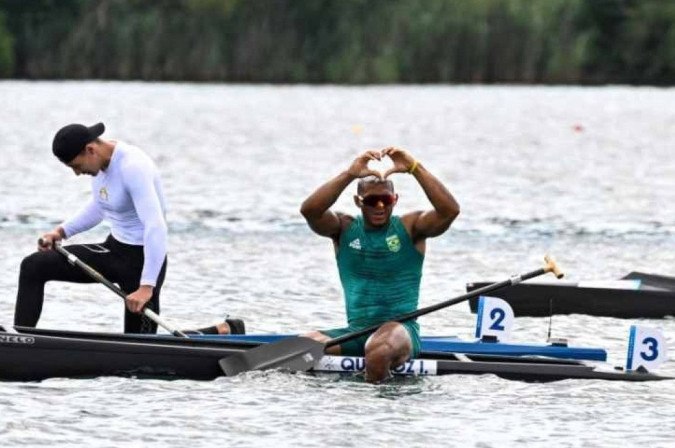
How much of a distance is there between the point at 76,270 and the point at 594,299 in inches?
298

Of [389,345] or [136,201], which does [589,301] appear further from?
[136,201]

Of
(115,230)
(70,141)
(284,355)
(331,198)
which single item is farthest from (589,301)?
(70,141)

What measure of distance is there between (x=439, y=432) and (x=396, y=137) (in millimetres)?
53527

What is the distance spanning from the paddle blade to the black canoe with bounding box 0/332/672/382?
78 millimetres

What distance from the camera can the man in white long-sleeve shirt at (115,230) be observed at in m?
15.3

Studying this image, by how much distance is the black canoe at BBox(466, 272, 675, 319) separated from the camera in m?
21.5

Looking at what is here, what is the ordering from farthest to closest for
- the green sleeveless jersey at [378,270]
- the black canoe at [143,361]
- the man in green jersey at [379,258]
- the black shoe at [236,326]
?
1. the black shoe at [236,326]
2. the black canoe at [143,361]
3. the green sleeveless jersey at [378,270]
4. the man in green jersey at [379,258]

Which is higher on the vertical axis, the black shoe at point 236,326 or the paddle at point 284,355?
the black shoe at point 236,326

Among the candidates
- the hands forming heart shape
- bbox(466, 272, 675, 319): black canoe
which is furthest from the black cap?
bbox(466, 272, 675, 319): black canoe

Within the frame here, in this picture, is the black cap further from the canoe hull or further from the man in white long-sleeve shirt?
the canoe hull

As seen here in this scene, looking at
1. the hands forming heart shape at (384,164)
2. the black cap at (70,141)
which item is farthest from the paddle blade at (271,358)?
the black cap at (70,141)

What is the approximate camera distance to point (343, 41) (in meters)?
104

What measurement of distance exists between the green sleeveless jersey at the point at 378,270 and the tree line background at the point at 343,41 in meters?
80.4

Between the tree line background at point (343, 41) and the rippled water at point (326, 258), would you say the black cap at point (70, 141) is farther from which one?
the tree line background at point (343, 41)
